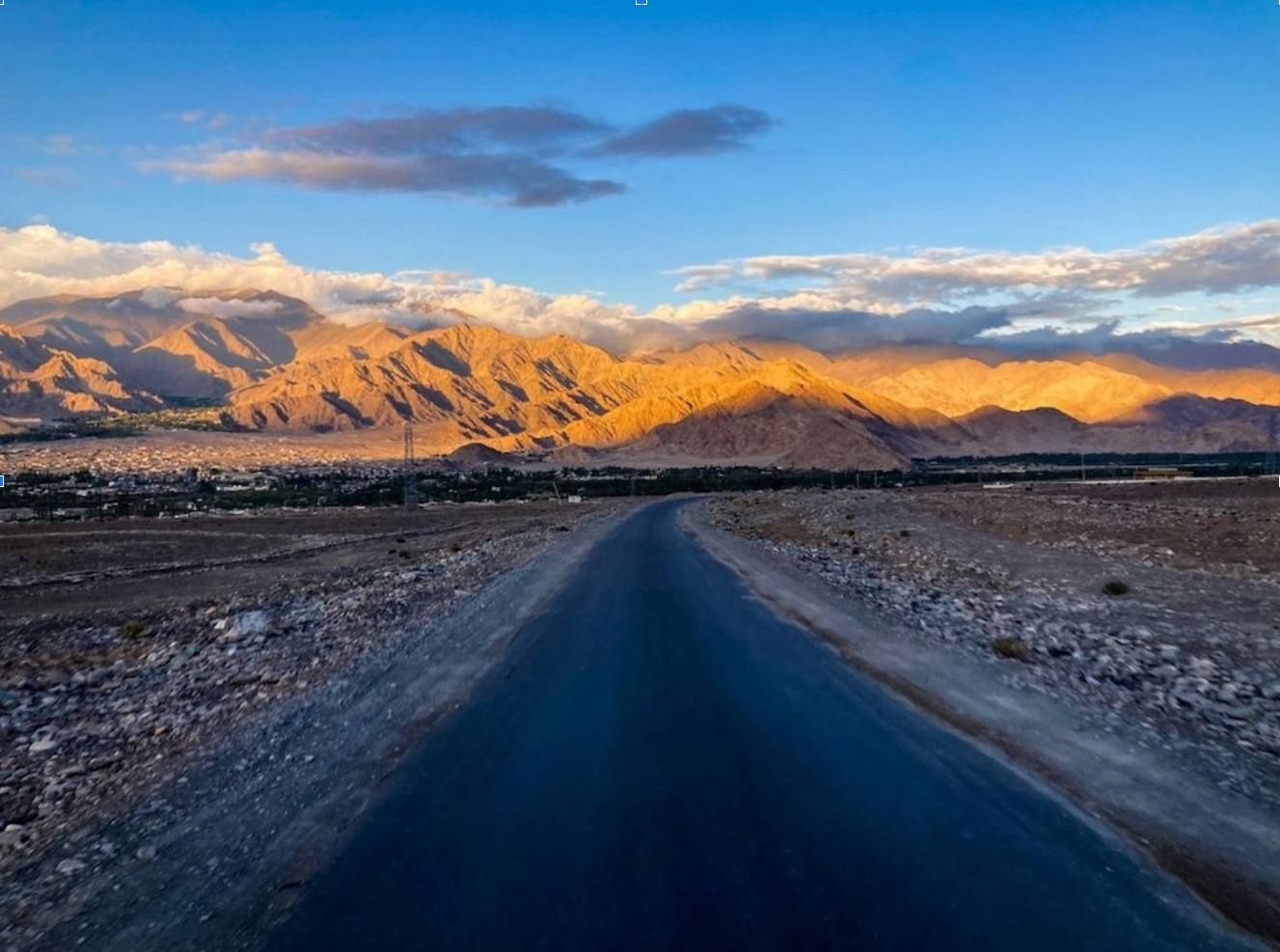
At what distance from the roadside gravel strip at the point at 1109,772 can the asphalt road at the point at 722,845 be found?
342mm

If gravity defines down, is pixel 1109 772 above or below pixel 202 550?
above

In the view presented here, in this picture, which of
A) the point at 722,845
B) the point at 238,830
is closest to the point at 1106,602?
the point at 722,845

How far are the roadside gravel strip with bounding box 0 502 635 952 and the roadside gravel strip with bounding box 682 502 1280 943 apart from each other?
18.2 ft

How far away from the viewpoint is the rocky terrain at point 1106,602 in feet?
35.3

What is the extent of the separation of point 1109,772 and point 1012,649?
578 centimetres

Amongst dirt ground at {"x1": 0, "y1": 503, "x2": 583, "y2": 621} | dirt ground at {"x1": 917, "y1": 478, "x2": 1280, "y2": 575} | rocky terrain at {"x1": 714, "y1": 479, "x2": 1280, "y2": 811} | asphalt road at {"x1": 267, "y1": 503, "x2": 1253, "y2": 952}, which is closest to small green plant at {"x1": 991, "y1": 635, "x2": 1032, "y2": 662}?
rocky terrain at {"x1": 714, "y1": 479, "x2": 1280, "y2": 811}

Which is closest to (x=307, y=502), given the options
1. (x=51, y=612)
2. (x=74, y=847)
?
(x=51, y=612)

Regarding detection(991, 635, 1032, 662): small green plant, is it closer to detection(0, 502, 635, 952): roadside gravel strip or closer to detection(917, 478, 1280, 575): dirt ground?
detection(0, 502, 635, 952): roadside gravel strip

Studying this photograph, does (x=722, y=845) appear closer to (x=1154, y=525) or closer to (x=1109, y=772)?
(x=1109, y=772)

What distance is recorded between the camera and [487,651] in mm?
14500

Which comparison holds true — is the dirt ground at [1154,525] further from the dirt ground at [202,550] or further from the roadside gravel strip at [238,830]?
the roadside gravel strip at [238,830]

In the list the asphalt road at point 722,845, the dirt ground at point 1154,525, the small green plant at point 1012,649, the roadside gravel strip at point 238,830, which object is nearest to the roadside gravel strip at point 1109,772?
the asphalt road at point 722,845

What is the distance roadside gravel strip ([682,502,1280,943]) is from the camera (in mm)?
6457

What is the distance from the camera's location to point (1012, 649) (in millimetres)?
14234
